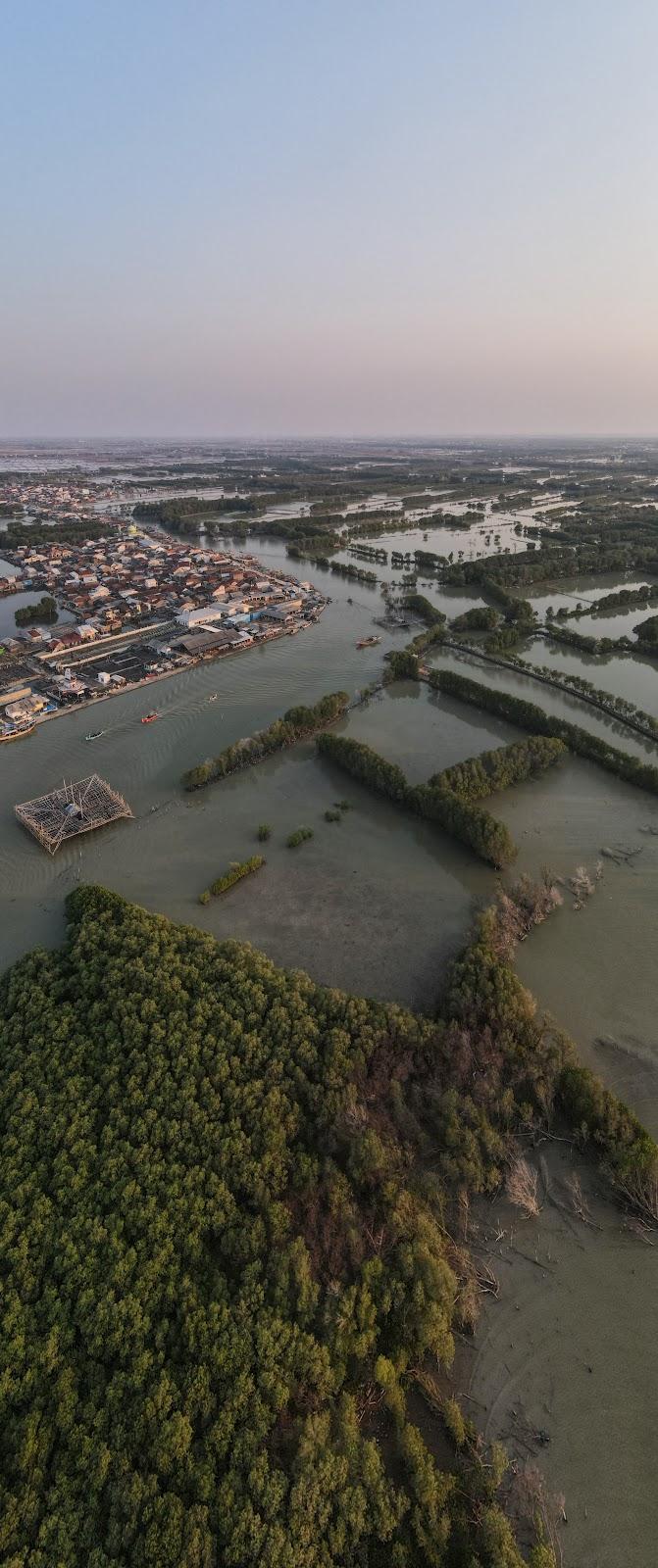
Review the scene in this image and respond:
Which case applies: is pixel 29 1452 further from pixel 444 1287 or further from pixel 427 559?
pixel 427 559

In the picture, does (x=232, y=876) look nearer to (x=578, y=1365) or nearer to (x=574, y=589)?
(x=578, y=1365)

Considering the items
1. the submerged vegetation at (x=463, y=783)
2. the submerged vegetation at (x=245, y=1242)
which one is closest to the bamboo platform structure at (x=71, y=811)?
the submerged vegetation at (x=245, y=1242)

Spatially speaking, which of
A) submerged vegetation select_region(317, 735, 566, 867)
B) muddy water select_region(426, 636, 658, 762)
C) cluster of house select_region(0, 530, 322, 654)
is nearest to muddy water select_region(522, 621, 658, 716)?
muddy water select_region(426, 636, 658, 762)

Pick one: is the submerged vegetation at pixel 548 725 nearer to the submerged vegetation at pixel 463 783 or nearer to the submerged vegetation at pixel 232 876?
the submerged vegetation at pixel 463 783

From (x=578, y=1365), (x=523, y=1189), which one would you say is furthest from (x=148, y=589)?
(x=578, y=1365)

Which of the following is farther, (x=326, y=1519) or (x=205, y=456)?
(x=205, y=456)

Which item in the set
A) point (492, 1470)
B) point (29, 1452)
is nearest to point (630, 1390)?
point (492, 1470)

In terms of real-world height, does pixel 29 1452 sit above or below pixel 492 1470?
above
